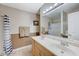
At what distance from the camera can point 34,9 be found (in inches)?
54.4

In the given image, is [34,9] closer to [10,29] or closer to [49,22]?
[49,22]

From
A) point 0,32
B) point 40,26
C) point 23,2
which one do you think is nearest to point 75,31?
point 40,26

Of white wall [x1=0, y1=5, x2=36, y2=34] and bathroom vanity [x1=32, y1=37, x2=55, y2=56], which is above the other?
white wall [x1=0, y1=5, x2=36, y2=34]

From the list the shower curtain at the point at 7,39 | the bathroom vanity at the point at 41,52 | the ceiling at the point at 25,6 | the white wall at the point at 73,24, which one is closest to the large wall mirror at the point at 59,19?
the white wall at the point at 73,24

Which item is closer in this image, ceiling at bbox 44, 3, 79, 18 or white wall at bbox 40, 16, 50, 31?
ceiling at bbox 44, 3, 79, 18

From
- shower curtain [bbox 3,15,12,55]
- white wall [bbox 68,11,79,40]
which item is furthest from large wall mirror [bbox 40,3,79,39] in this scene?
shower curtain [bbox 3,15,12,55]

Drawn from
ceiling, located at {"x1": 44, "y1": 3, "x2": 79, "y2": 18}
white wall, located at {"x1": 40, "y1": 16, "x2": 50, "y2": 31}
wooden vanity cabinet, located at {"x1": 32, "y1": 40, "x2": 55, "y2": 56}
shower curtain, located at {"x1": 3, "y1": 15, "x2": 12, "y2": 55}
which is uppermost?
ceiling, located at {"x1": 44, "y1": 3, "x2": 79, "y2": 18}

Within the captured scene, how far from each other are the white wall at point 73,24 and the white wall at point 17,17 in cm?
59

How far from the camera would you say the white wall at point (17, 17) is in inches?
49.4

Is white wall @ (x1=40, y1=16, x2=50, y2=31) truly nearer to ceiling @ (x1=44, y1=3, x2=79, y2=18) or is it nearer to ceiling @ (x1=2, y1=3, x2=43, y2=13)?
ceiling @ (x1=44, y1=3, x2=79, y2=18)

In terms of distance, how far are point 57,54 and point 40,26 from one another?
609 millimetres

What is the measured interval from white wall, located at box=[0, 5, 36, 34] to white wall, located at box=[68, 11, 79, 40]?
59cm

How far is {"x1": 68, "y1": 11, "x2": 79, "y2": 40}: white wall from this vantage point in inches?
46.6

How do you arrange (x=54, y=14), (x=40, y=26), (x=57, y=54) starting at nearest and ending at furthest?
(x=57, y=54)
(x=40, y=26)
(x=54, y=14)
